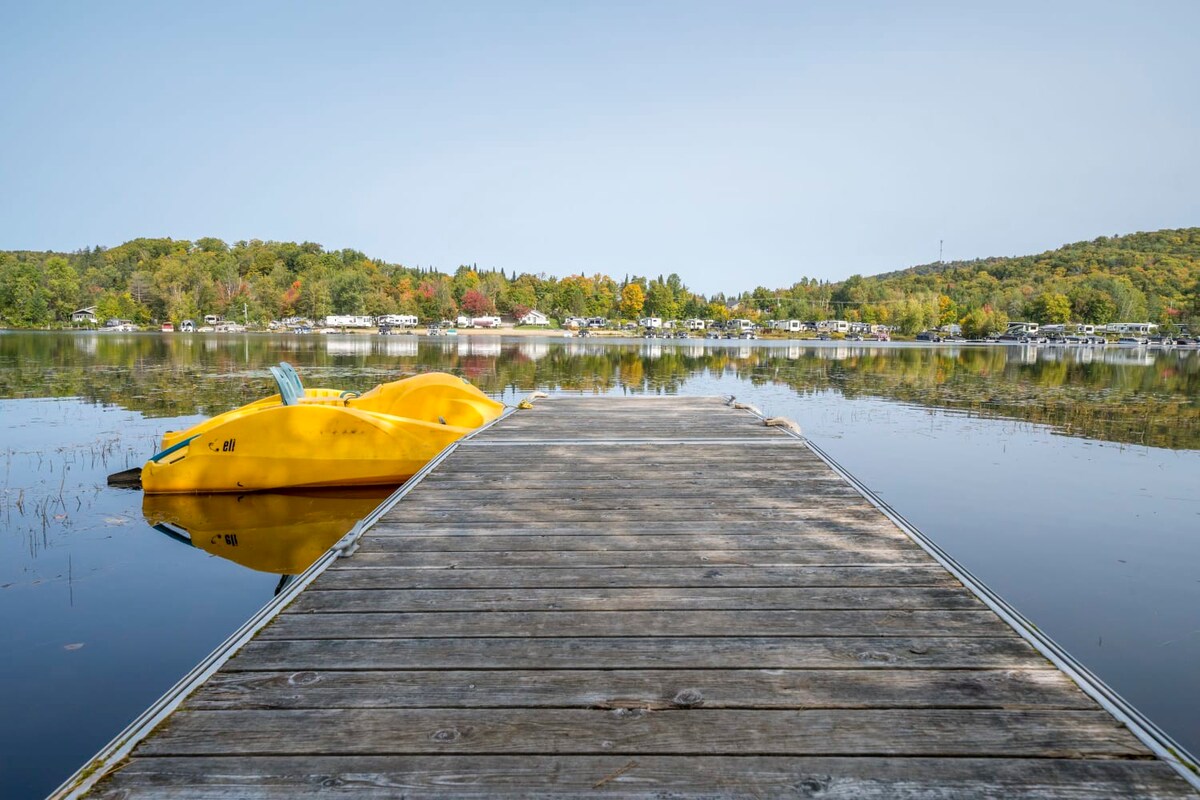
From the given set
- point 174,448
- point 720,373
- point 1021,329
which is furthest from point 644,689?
point 1021,329

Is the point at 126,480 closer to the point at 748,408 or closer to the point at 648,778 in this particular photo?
the point at 748,408

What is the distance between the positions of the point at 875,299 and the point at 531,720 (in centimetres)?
17517

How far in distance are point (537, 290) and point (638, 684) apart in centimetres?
16642

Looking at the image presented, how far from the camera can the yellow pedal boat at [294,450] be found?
28.7ft

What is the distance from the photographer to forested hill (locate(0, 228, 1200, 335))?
11394cm

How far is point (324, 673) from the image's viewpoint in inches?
107

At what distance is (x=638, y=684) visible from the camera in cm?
262

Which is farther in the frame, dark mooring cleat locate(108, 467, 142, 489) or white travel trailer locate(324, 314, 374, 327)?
white travel trailer locate(324, 314, 374, 327)

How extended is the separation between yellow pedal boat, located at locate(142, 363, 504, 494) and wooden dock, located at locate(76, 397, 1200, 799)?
4693mm

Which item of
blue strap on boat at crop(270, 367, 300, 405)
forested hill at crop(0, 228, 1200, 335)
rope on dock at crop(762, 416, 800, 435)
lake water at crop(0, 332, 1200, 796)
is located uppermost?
forested hill at crop(0, 228, 1200, 335)

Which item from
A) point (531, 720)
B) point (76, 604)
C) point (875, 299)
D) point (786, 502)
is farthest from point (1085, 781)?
point (875, 299)

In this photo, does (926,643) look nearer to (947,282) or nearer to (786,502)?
(786,502)

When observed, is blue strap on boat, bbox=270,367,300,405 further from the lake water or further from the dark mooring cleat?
the dark mooring cleat

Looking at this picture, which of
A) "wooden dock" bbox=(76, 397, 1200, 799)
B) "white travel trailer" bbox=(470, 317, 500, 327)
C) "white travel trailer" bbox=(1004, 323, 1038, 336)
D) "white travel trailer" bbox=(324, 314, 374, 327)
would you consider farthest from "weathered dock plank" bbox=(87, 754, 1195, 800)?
"white travel trailer" bbox=(470, 317, 500, 327)
